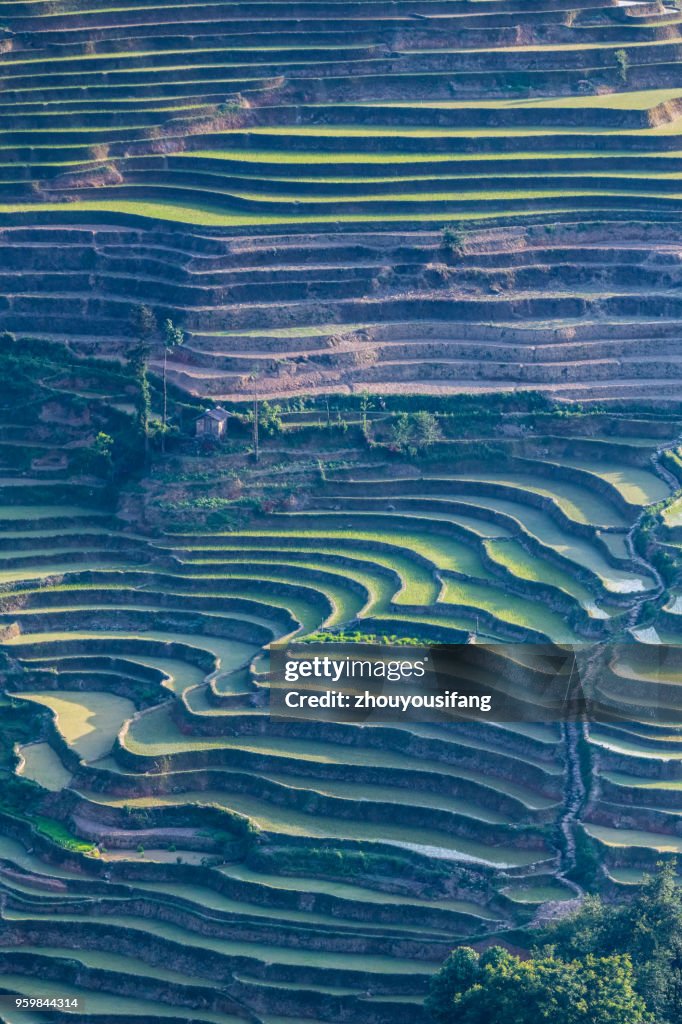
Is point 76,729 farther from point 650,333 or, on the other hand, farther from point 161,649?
point 650,333

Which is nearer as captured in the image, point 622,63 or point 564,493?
point 564,493

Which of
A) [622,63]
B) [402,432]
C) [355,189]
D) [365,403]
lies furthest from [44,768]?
[622,63]

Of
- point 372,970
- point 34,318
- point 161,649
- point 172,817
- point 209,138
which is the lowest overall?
point 372,970

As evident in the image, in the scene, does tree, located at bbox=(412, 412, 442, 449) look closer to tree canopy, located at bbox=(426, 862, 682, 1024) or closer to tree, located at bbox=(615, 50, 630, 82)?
tree, located at bbox=(615, 50, 630, 82)

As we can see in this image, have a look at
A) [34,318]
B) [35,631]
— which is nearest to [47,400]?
[34,318]

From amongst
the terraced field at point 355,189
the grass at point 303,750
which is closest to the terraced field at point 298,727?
the grass at point 303,750

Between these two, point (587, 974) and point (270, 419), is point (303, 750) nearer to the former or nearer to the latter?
point (587, 974)

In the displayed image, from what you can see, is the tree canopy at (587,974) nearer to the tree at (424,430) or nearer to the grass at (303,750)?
the grass at (303,750)
